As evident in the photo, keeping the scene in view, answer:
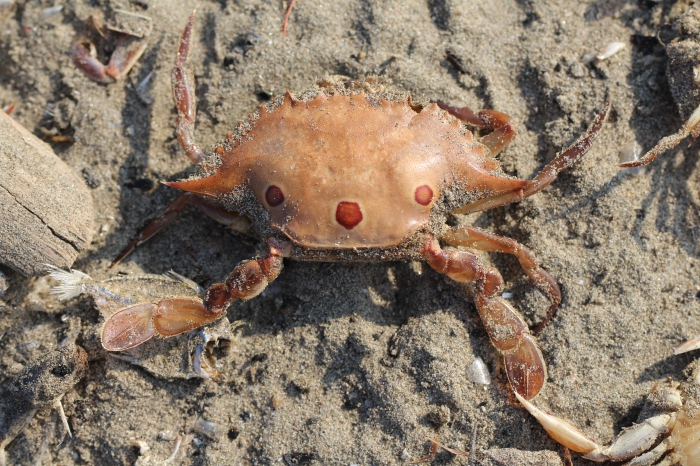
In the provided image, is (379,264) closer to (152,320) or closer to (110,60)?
(152,320)

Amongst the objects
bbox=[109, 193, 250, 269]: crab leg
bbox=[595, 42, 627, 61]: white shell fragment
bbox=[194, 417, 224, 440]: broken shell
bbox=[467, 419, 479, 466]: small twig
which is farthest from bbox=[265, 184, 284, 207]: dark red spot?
bbox=[595, 42, 627, 61]: white shell fragment

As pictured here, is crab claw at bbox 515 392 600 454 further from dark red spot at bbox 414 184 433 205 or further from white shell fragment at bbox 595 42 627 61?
white shell fragment at bbox 595 42 627 61

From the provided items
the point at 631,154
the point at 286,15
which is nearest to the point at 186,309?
the point at 286,15

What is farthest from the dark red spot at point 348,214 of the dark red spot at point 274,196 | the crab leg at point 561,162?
the crab leg at point 561,162

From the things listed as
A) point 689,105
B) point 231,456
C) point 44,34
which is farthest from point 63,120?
point 689,105

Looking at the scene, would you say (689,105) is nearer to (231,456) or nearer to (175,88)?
(175,88)

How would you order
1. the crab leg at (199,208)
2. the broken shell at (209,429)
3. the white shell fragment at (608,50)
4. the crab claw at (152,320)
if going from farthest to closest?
the white shell fragment at (608,50)
the crab leg at (199,208)
the broken shell at (209,429)
the crab claw at (152,320)

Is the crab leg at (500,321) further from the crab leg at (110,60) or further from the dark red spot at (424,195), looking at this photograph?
the crab leg at (110,60)
